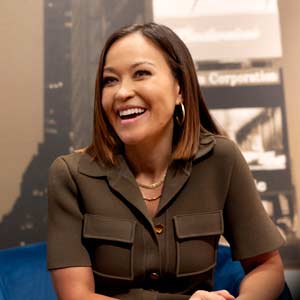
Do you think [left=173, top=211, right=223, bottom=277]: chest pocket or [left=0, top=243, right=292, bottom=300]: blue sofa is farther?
[left=0, top=243, right=292, bottom=300]: blue sofa

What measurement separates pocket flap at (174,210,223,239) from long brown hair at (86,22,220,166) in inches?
6.5

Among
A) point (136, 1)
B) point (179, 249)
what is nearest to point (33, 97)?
point (136, 1)

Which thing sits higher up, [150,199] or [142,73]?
[142,73]

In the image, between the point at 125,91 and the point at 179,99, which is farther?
the point at 179,99

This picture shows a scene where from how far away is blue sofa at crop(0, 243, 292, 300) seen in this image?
152 cm

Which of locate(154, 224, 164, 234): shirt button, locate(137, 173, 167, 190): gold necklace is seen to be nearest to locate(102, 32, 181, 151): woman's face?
locate(137, 173, 167, 190): gold necklace

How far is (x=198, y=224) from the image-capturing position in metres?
1.16

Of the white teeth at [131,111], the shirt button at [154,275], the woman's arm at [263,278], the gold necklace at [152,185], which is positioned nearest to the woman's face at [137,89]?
the white teeth at [131,111]

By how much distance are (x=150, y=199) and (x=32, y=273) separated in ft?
2.19

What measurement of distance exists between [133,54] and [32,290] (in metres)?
0.94

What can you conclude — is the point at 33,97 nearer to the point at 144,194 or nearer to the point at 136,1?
the point at 136,1

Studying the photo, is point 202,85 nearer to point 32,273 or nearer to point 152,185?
point 152,185

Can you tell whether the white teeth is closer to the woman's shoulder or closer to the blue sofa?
the woman's shoulder

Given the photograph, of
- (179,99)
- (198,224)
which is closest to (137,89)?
(179,99)
